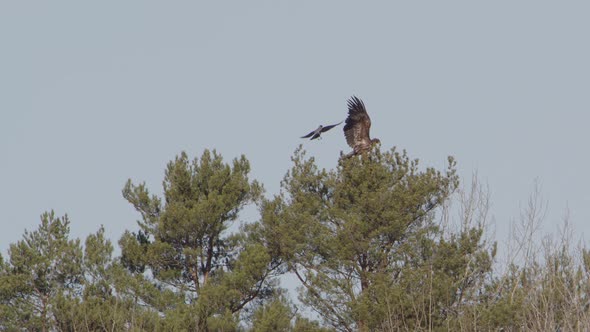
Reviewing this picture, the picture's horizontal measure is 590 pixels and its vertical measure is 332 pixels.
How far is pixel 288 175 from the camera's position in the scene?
137 feet

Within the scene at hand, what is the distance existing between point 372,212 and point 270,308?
2837 mm

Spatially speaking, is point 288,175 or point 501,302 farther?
point 288,175

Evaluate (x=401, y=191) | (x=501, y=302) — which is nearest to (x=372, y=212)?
(x=401, y=191)

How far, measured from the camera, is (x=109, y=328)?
131 feet

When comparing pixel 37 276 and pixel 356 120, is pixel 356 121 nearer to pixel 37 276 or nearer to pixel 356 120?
pixel 356 120

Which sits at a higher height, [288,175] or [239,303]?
[288,175]

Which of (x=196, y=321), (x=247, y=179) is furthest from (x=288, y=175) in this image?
(x=196, y=321)

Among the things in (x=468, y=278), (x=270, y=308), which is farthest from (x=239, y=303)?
(x=468, y=278)

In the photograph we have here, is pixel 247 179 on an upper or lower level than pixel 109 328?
upper

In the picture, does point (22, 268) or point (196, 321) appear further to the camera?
point (22, 268)

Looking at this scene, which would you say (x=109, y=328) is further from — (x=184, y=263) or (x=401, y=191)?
(x=401, y=191)

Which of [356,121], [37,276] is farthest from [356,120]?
[37,276]

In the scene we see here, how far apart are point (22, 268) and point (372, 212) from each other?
703 centimetres

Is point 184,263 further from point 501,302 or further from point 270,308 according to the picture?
point 501,302
